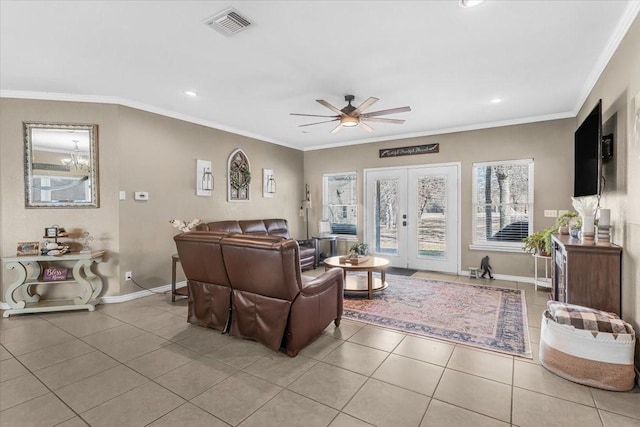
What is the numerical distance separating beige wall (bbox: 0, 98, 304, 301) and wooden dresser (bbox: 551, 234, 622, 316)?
499cm

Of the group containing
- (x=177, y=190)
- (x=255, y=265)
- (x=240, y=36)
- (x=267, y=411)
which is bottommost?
(x=267, y=411)

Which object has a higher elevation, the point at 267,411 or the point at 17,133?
the point at 17,133

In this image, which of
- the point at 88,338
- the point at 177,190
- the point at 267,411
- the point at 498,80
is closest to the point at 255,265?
the point at 267,411

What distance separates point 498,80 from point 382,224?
3.56 m

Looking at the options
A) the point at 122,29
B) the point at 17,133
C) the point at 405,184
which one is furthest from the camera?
the point at 405,184

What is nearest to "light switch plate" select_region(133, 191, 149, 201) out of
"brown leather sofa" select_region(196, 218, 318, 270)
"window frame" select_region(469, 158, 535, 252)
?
"brown leather sofa" select_region(196, 218, 318, 270)

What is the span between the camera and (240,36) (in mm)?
2668

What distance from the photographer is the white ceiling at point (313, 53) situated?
2342 millimetres

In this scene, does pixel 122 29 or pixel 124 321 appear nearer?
pixel 122 29

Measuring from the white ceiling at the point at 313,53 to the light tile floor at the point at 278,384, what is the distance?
9.21 feet

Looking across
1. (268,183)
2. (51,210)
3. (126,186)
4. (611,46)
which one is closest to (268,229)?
(268,183)

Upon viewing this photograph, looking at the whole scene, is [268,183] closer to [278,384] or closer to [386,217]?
[386,217]

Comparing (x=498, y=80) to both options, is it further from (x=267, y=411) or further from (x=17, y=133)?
(x=17, y=133)

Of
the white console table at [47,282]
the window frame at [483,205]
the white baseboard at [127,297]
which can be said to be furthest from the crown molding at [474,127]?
the white console table at [47,282]
